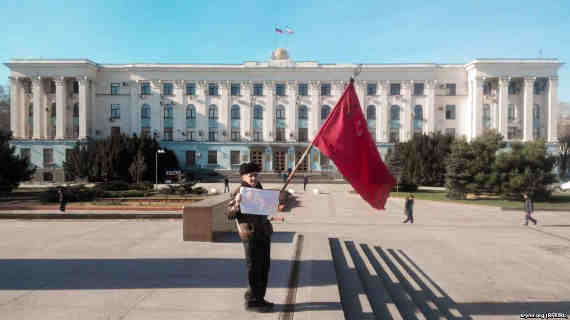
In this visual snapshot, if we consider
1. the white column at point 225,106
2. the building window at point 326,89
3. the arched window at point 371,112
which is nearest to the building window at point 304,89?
the building window at point 326,89

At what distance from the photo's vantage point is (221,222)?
354 inches

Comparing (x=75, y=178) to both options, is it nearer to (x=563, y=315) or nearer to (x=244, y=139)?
(x=244, y=139)

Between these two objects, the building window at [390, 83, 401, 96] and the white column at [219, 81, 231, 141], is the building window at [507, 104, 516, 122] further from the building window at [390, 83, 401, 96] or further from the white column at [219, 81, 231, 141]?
the white column at [219, 81, 231, 141]

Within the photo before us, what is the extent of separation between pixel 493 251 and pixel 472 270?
2.34 m

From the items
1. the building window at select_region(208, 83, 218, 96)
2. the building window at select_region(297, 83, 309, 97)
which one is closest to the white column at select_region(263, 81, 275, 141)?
the building window at select_region(297, 83, 309, 97)

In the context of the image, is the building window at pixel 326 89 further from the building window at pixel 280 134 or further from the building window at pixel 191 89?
the building window at pixel 191 89

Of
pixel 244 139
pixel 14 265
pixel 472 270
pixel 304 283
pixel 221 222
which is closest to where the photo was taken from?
pixel 304 283

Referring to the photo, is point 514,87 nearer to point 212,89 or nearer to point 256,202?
point 212,89

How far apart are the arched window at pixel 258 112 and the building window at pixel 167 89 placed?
502 inches

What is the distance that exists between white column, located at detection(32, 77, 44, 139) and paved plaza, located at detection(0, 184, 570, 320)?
47959mm

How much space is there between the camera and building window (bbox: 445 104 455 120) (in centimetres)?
5134

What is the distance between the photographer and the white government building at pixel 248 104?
163 feet

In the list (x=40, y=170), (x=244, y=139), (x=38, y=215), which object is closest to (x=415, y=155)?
(x=244, y=139)

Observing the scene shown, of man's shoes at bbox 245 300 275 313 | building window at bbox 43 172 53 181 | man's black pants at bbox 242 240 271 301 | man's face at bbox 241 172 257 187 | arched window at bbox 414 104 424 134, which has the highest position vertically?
arched window at bbox 414 104 424 134
